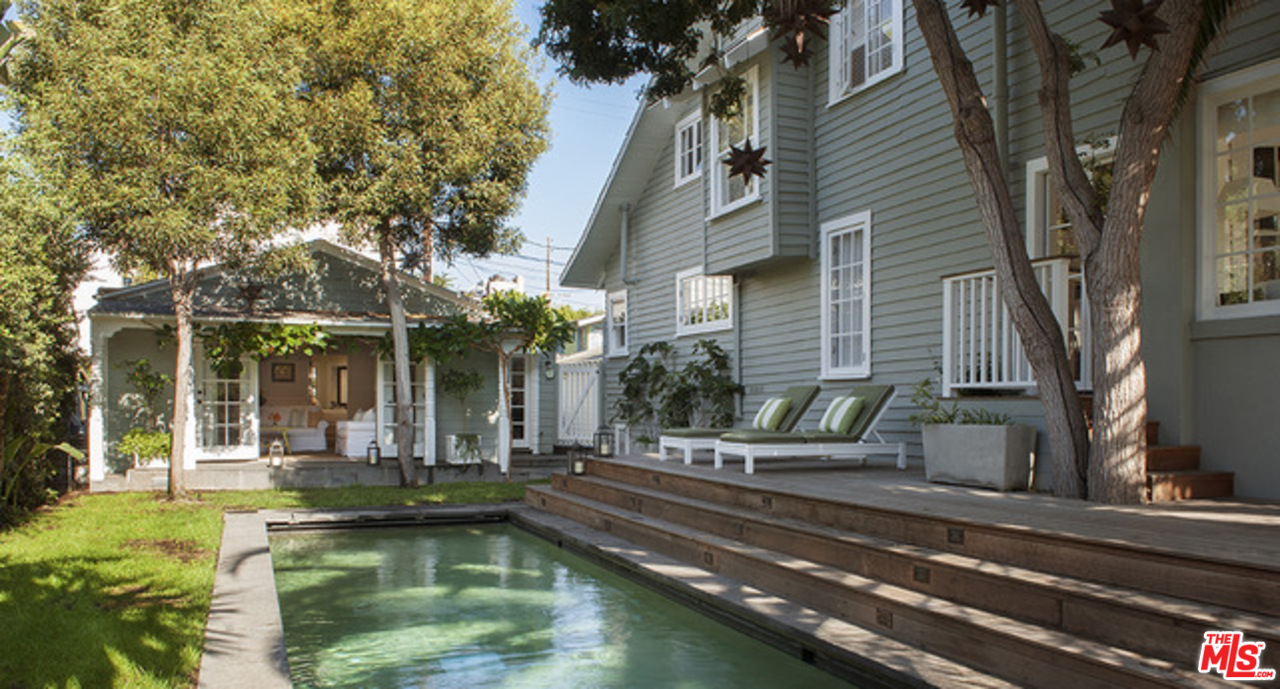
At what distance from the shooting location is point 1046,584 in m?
4.15

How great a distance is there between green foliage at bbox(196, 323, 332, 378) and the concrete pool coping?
4629mm

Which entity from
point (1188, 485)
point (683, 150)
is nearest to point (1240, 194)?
point (1188, 485)

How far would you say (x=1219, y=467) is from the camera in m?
6.01

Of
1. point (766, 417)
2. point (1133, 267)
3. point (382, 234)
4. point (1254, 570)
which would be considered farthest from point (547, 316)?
point (1254, 570)

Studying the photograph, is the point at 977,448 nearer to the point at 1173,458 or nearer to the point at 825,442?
the point at 1173,458

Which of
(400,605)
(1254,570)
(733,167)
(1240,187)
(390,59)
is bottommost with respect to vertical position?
(400,605)

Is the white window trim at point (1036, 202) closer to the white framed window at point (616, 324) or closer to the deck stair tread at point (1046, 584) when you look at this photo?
the deck stair tread at point (1046, 584)

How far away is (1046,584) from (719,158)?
8382mm

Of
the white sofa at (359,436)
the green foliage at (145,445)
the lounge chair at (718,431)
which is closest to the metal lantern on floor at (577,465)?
the lounge chair at (718,431)

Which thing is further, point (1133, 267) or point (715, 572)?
point (715, 572)

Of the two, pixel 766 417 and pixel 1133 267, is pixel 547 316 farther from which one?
pixel 1133 267

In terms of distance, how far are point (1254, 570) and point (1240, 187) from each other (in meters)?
3.55

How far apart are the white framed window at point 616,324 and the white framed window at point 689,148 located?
294 centimetres

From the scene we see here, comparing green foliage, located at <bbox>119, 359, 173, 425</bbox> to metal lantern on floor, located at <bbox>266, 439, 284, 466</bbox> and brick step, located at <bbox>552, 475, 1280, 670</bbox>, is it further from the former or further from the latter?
brick step, located at <bbox>552, 475, 1280, 670</bbox>
